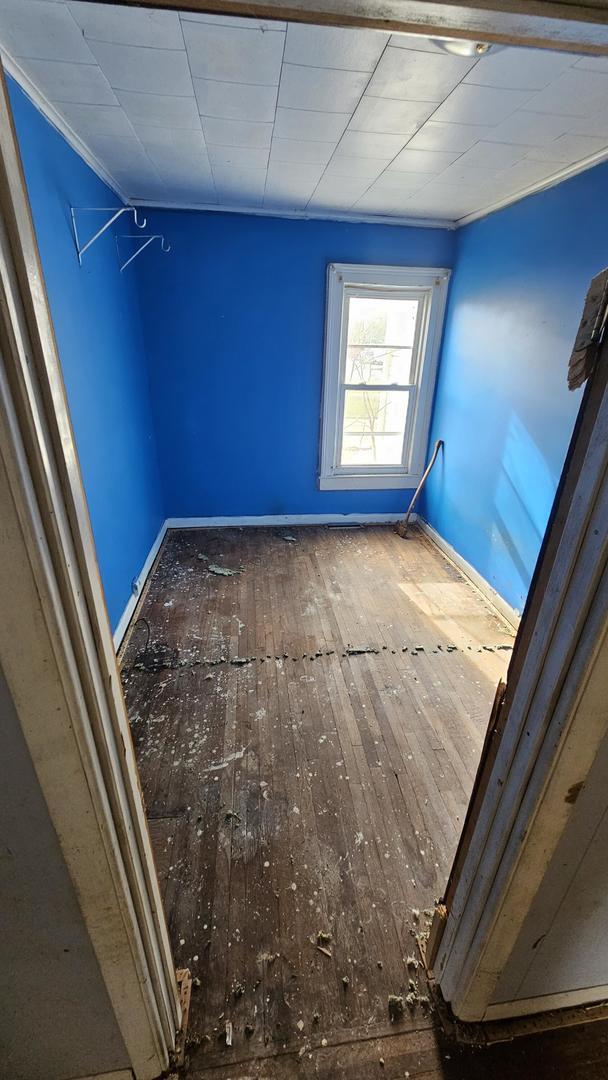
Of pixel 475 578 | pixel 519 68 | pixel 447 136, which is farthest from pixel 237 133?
pixel 475 578

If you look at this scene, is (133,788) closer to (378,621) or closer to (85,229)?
(378,621)

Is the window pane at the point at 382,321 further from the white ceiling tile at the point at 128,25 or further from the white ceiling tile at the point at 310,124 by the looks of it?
the white ceiling tile at the point at 128,25

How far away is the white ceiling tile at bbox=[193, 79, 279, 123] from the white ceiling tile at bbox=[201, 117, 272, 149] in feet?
0.17

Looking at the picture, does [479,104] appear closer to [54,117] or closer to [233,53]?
[233,53]

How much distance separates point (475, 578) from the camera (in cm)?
325

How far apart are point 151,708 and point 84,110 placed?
252 cm

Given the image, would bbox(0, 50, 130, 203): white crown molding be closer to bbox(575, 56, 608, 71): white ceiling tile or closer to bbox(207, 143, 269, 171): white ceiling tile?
bbox(207, 143, 269, 171): white ceiling tile

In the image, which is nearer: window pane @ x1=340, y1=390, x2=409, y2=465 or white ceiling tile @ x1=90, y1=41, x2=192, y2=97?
white ceiling tile @ x1=90, y1=41, x2=192, y2=97

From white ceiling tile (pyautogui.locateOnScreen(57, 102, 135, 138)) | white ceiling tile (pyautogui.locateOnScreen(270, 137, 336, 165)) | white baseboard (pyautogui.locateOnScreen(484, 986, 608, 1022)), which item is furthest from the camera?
white ceiling tile (pyautogui.locateOnScreen(270, 137, 336, 165))

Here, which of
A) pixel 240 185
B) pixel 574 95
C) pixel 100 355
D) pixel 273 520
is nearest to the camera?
pixel 574 95

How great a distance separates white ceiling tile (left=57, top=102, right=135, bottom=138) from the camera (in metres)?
1.74

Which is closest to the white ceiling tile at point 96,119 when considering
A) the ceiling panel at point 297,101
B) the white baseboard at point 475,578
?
the ceiling panel at point 297,101

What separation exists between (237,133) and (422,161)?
90cm

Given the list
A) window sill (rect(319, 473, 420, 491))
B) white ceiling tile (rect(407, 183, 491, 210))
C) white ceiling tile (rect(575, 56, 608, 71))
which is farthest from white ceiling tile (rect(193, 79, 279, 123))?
window sill (rect(319, 473, 420, 491))
